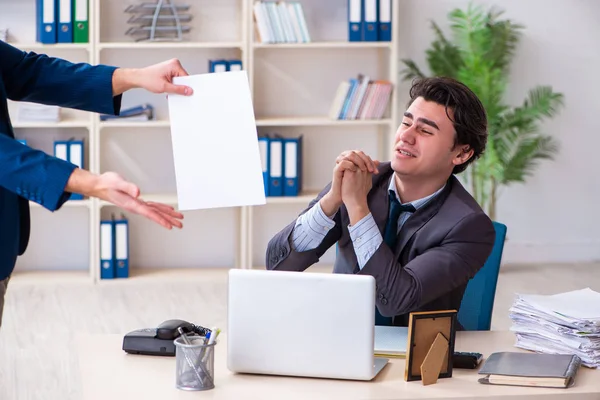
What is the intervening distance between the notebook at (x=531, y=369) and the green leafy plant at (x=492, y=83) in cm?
348

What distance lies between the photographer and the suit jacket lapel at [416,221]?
2271 mm

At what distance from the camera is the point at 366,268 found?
2.10 metres

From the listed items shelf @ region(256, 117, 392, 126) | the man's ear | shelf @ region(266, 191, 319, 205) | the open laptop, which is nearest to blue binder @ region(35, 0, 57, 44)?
shelf @ region(256, 117, 392, 126)

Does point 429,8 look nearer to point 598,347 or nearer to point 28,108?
point 28,108

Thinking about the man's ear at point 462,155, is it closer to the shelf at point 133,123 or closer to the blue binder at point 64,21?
the shelf at point 133,123

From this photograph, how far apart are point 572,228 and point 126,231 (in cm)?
290

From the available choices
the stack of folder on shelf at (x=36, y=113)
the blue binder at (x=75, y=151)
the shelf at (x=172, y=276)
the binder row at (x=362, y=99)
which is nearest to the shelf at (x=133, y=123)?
the blue binder at (x=75, y=151)

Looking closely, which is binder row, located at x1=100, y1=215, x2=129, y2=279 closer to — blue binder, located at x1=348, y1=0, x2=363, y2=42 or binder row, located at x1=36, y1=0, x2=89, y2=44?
binder row, located at x1=36, y1=0, x2=89, y2=44

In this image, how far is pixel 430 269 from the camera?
211 cm

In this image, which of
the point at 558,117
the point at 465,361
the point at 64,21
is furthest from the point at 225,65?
the point at 465,361

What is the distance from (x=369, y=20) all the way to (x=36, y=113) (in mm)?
1980

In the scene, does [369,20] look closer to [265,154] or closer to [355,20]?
[355,20]

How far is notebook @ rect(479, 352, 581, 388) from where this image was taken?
5.87 feet

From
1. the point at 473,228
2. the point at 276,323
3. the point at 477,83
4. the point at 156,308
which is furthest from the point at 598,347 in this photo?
the point at 477,83
